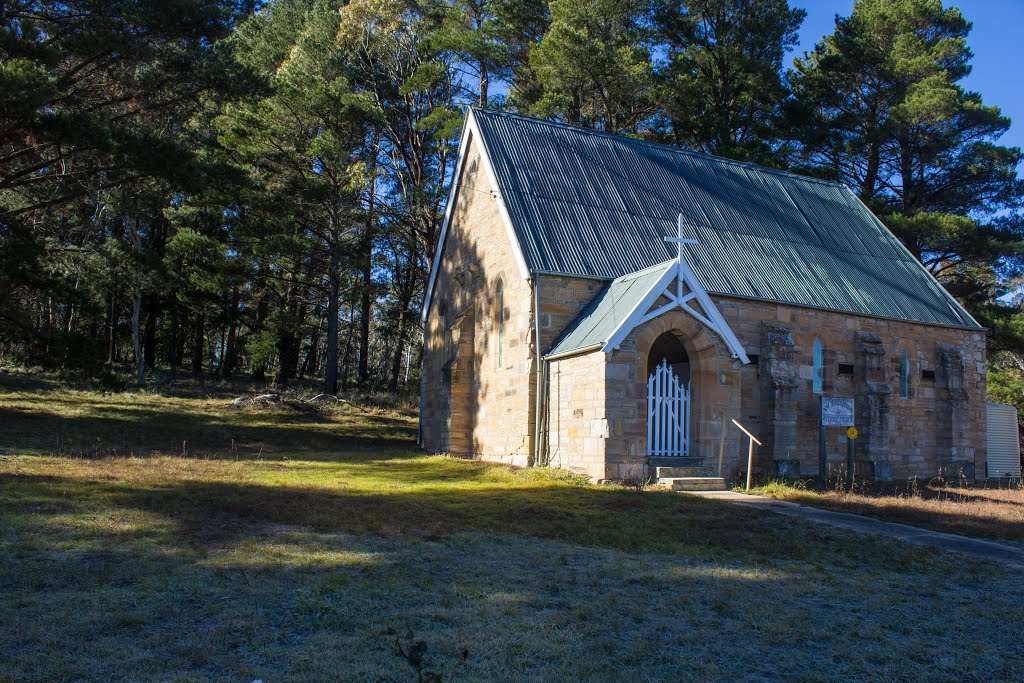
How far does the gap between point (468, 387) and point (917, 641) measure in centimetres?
1565

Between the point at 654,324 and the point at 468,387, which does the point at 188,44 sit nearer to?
the point at 468,387

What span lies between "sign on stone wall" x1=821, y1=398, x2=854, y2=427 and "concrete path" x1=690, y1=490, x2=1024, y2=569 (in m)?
4.35

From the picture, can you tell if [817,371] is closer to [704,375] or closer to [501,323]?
[704,375]

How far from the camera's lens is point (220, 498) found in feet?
34.0

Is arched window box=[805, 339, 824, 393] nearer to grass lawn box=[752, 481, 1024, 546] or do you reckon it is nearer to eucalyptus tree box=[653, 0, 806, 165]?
grass lawn box=[752, 481, 1024, 546]

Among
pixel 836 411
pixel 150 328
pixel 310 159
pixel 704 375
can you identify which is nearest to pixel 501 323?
pixel 704 375

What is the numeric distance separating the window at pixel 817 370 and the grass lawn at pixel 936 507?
11.4ft

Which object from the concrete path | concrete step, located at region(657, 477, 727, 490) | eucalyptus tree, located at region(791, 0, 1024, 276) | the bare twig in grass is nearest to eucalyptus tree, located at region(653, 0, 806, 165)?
eucalyptus tree, located at region(791, 0, 1024, 276)

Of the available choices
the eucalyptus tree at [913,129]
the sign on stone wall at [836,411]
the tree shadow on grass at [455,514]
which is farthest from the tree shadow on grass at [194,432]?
the eucalyptus tree at [913,129]

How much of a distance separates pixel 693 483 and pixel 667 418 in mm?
1995

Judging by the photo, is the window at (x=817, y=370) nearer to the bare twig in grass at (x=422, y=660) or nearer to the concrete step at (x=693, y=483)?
the concrete step at (x=693, y=483)

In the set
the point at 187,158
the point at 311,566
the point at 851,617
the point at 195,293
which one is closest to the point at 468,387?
the point at 187,158

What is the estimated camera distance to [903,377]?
2155cm

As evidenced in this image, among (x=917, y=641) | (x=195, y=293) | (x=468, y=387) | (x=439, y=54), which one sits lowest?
(x=917, y=641)
